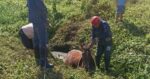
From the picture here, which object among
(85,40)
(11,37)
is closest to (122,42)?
(85,40)

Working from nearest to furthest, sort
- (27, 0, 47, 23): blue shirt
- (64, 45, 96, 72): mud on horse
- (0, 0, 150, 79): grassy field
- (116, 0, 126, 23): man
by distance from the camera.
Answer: (27, 0, 47, 23): blue shirt, (0, 0, 150, 79): grassy field, (64, 45, 96, 72): mud on horse, (116, 0, 126, 23): man

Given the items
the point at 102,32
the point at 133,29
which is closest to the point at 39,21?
the point at 102,32

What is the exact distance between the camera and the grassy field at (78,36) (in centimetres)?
998

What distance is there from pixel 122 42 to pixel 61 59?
188 centimetres

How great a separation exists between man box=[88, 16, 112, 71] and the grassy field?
46 centimetres

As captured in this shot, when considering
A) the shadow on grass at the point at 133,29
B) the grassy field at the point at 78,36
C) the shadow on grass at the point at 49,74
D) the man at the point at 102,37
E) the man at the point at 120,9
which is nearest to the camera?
the shadow on grass at the point at 49,74

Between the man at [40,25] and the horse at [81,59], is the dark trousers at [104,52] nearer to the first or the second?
the horse at [81,59]

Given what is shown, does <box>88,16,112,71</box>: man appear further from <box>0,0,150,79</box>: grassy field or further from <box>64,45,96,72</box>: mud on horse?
<box>0,0,150,79</box>: grassy field

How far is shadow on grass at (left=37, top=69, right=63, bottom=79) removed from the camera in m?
9.52

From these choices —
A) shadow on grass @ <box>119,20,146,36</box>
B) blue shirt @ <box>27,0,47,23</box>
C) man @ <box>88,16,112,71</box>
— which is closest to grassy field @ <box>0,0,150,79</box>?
shadow on grass @ <box>119,20,146,36</box>

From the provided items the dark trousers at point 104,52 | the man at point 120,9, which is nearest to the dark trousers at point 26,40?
the dark trousers at point 104,52

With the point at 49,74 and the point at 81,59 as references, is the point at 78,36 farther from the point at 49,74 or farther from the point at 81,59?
the point at 49,74

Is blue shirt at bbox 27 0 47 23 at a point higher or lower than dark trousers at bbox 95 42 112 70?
higher

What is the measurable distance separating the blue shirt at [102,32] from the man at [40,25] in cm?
145
